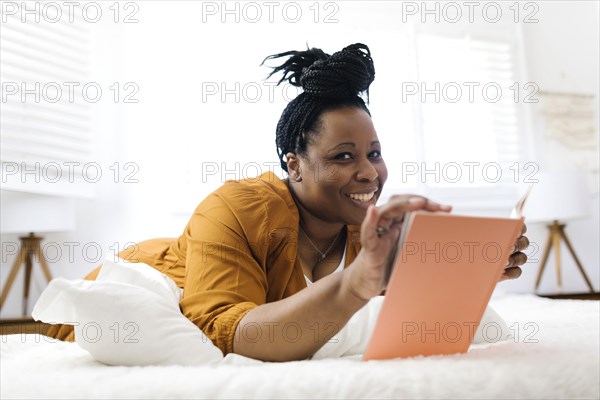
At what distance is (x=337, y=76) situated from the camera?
137 centimetres

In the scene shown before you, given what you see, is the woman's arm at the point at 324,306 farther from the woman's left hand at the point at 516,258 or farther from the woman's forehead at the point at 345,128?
the woman's forehead at the point at 345,128

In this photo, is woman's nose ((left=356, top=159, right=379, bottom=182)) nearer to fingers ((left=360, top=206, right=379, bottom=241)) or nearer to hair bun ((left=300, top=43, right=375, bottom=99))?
hair bun ((left=300, top=43, right=375, bottom=99))

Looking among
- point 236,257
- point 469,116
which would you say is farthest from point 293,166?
point 469,116

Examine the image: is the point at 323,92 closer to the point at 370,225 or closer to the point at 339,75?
the point at 339,75

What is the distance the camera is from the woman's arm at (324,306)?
0.77m

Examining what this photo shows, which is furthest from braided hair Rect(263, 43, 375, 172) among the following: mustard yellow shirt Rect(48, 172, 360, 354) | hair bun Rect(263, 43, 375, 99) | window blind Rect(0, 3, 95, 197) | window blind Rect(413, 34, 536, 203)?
window blind Rect(413, 34, 536, 203)

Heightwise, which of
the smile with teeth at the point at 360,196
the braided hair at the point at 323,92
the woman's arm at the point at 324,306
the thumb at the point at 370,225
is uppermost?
the braided hair at the point at 323,92

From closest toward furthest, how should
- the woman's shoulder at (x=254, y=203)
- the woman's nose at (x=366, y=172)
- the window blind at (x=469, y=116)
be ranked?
the woman's shoulder at (x=254, y=203) < the woman's nose at (x=366, y=172) < the window blind at (x=469, y=116)

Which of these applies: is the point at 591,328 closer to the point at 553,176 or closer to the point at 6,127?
the point at 553,176

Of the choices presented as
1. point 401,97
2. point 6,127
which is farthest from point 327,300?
point 401,97

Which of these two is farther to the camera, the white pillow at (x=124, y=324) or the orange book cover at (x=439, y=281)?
the white pillow at (x=124, y=324)

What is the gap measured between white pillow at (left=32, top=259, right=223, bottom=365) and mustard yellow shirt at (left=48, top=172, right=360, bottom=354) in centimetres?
5

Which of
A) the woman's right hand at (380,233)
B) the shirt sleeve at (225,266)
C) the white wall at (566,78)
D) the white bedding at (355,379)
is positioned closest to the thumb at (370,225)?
the woman's right hand at (380,233)

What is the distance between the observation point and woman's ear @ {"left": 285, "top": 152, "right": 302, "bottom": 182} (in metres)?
1.35
